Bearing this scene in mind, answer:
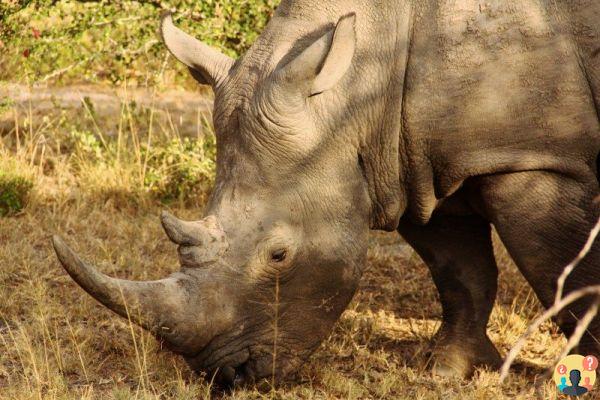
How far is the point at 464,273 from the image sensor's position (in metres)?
6.18

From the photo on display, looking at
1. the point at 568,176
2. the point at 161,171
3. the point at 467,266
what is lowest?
the point at 161,171

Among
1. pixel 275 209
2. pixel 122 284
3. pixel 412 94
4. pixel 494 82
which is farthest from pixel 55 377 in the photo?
pixel 494 82

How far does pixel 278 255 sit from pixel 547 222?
1254mm

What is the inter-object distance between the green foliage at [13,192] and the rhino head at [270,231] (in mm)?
Answer: 3644

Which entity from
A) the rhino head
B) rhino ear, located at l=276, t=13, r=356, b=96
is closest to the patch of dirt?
the rhino head

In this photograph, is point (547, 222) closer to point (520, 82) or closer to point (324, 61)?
point (520, 82)

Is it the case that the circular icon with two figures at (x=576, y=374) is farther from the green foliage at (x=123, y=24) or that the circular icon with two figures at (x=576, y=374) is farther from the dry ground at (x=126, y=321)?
the green foliage at (x=123, y=24)

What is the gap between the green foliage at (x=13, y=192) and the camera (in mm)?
8469

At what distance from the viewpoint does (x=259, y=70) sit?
206 inches

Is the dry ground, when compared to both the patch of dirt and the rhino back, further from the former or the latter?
the rhino back

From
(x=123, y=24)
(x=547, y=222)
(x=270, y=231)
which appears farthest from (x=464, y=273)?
(x=123, y=24)

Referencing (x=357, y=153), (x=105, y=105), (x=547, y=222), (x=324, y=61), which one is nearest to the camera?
(x=324, y=61)

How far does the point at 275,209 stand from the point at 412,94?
0.84m

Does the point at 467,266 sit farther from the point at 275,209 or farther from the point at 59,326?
the point at 59,326
